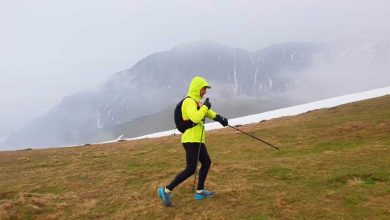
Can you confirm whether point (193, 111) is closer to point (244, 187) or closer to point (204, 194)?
point (204, 194)

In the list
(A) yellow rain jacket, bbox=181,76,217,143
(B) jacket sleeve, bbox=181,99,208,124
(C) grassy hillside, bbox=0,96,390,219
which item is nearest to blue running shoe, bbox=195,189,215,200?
(C) grassy hillside, bbox=0,96,390,219

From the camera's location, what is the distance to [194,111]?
472 inches

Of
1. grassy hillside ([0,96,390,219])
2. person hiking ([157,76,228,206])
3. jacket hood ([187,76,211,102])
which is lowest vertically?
grassy hillside ([0,96,390,219])

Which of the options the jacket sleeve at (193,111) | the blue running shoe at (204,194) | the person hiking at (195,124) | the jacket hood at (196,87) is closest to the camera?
the jacket sleeve at (193,111)

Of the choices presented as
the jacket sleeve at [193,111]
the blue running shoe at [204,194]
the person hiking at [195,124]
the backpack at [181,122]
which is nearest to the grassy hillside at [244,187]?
the blue running shoe at [204,194]

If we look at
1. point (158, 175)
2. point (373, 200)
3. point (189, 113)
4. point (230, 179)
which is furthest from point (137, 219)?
point (373, 200)

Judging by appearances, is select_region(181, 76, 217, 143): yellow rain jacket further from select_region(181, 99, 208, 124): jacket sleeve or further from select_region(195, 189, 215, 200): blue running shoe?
select_region(195, 189, 215, 200): blue running shoe

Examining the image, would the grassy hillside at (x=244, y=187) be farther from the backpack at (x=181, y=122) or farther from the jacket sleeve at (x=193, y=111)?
the jacket sleeve at (x=193, y=111)

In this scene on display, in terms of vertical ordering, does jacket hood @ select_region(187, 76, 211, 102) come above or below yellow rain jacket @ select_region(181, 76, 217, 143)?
above

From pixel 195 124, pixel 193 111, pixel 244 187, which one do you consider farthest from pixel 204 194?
pixel 193 111

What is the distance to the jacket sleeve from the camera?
1193cm

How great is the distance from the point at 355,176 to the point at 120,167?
14616mm

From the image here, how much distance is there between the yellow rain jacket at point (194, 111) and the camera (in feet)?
39.4

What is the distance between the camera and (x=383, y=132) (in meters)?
24.0
